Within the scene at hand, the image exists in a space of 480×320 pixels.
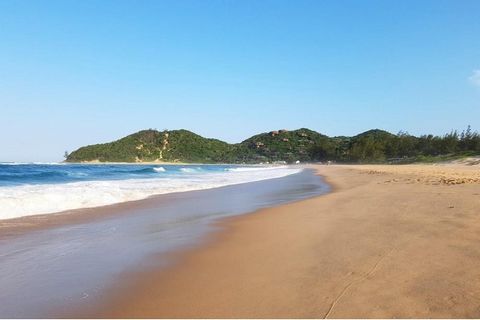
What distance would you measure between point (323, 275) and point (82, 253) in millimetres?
3551

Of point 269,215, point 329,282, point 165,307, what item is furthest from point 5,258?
point 269,215

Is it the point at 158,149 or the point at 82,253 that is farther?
the point at 158,149

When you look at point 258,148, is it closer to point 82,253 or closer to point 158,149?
point 158,149

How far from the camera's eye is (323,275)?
13.9ft

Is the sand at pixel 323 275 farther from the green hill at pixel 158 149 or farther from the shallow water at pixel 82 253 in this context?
the green hill at pixel 158 149

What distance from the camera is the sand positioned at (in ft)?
11.0

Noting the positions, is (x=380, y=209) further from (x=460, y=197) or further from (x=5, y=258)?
(x=5, y=258)

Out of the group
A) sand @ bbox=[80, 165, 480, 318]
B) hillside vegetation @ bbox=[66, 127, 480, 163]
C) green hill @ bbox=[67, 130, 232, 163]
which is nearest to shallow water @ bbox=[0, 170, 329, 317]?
sand @ bbox=[80, 165, 480, 318]

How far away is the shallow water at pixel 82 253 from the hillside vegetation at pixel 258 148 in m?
81.3

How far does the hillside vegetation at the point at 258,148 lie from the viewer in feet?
300

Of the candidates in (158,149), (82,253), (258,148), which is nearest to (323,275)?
(82,253)

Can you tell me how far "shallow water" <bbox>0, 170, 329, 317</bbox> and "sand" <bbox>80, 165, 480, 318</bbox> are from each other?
0.37m

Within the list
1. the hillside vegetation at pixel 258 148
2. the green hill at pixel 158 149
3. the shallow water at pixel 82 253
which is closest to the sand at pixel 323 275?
the shallow water at pixel 82 253

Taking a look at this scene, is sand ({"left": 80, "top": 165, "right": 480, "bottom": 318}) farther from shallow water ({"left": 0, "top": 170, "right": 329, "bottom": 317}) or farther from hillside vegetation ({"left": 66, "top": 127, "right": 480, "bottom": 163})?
hillside vegetation ({"left": 66, "top": 127, "right": 480, "bottom": 163})
